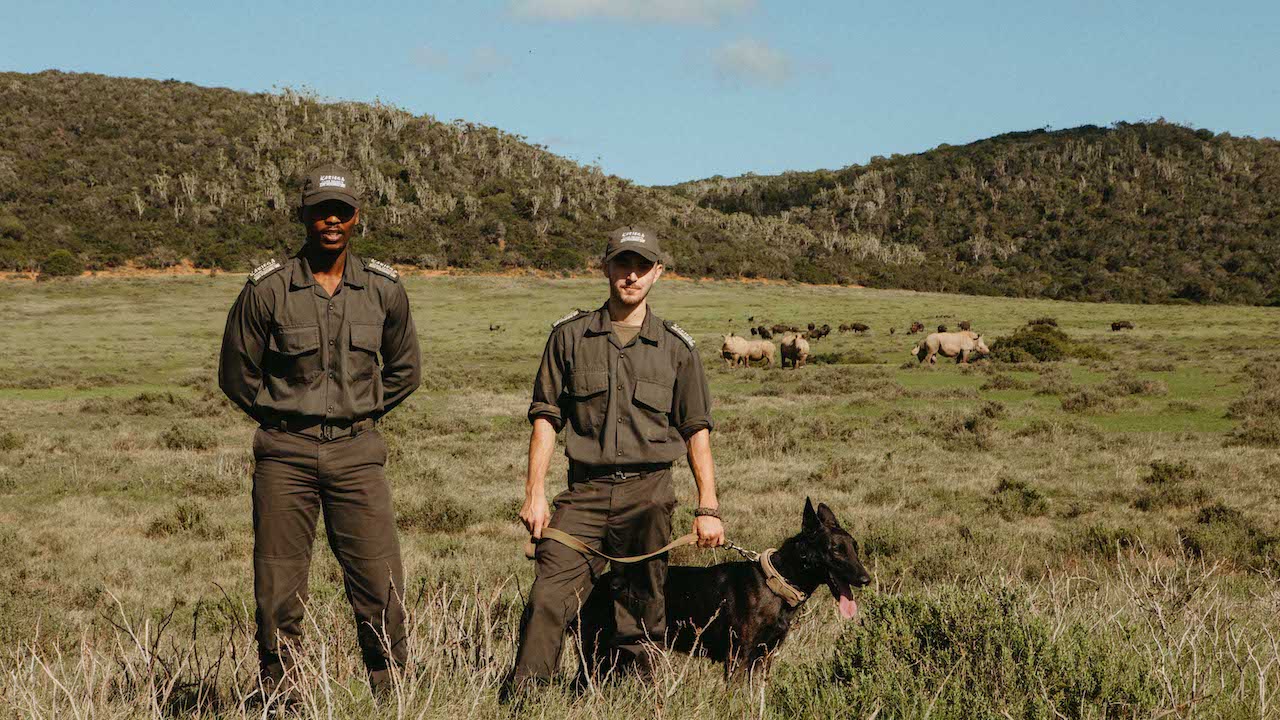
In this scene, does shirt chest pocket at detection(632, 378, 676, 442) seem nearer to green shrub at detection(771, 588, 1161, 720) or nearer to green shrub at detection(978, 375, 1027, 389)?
green shrub at detection(771, 588, 1161, 720)

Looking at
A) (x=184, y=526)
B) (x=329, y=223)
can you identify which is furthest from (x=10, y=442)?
(x=329, y=223)

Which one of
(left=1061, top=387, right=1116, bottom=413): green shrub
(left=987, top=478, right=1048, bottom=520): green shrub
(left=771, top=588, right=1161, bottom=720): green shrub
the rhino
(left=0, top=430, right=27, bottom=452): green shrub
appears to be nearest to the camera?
(left=771, top=588, right=1161, bottom=720): green shrub

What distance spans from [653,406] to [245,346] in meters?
1.64

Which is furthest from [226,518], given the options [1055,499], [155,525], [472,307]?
[472,307]

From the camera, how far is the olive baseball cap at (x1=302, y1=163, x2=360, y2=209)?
3.47m

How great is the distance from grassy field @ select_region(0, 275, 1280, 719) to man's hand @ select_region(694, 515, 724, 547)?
22.6 inches

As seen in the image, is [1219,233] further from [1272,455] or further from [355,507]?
[355,507]

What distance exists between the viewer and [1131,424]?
1502 centimetres

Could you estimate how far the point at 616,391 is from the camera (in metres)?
3.59

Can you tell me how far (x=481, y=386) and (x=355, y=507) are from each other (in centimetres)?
1967

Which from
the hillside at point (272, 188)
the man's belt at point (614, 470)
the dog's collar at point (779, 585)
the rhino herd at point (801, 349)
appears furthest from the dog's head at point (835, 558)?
the hillside at point (272, 188)

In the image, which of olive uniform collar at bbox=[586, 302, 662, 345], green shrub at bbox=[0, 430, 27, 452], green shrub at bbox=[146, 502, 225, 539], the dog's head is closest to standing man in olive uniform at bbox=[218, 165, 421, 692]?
olive uniform collar at bbox=[586, 302, 662, 345]

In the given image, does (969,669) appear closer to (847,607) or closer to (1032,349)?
(847,607)

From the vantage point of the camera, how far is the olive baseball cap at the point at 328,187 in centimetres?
347
